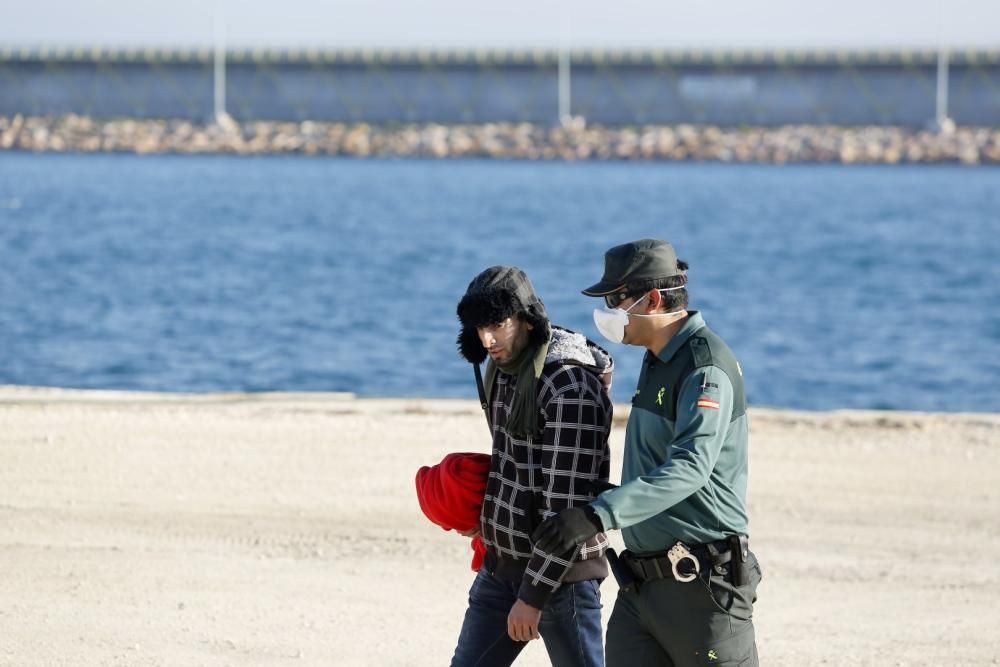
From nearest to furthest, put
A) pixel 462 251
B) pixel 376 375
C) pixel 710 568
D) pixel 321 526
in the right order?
1. pixel 710 568
2. pixel 321 526
3. pixel 376 375
4. pixel 462 251

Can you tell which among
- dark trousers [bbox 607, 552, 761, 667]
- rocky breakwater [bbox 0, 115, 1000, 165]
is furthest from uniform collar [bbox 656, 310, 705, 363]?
rocky breakwater [bbox 0, 115, 1000, 165]

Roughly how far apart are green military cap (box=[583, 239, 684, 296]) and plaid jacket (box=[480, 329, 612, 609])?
265 millimetres

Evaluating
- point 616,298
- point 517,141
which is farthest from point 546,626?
point 517,141

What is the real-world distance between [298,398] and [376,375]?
9774 millimetres

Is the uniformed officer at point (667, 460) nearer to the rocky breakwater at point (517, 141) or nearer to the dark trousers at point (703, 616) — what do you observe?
the dark trousers at point (703, 616)

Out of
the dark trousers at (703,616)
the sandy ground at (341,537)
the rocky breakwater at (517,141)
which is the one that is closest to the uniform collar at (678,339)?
the dark trousers at (703,616)

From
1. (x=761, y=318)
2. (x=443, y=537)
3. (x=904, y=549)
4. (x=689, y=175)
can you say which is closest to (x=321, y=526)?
(x=443, y=537)

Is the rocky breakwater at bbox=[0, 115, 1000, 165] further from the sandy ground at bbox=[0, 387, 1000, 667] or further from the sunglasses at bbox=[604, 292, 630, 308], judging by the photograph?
the sunglasses at bbox=[604, 292, 630, 308]

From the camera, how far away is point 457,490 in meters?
4.75

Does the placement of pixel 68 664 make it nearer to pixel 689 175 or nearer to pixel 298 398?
pixel 298 398

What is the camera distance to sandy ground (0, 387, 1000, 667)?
696 cm

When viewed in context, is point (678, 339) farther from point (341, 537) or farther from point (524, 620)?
point (341, 537)

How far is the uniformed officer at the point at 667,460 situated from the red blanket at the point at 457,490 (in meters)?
0.55

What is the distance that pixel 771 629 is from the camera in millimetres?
7270
